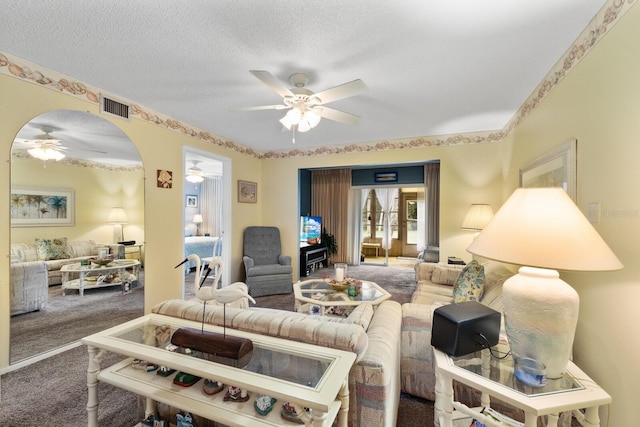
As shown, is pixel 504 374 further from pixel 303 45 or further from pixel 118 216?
pixel 118 216

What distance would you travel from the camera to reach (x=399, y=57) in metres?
1.96

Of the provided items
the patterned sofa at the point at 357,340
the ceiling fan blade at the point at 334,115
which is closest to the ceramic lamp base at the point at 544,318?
the patterned sofa at the point at 357,340

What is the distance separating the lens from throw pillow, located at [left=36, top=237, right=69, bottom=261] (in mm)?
2256

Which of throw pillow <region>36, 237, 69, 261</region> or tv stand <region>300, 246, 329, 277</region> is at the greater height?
throw pillow <region>36, 237, 69, 261</region>

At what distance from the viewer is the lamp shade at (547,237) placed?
1.01 m

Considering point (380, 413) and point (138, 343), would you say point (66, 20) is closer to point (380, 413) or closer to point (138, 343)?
point (138, 343)

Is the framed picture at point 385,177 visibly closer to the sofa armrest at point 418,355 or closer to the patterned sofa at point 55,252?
the sofa armrest at point 418,355

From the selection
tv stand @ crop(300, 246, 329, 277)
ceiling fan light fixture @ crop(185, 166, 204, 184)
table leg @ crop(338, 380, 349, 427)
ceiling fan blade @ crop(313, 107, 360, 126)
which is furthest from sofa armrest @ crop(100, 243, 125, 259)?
ceiling fan light fixture @ crop(185, 166, 204, 184)

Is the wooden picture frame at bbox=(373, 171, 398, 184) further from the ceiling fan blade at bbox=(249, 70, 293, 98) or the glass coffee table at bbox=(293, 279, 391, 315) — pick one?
the ceiling fan blade at bbox=(249, 70, 293, 98)

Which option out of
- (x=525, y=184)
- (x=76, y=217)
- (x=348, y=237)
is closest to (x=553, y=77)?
(x=525, y=184)

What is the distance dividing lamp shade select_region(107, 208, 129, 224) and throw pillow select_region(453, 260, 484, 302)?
3.43 metres

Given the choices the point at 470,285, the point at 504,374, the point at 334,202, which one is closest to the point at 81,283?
the point at 504,374

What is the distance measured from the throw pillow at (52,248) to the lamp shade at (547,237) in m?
3.29

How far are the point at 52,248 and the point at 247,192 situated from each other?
2638mm
